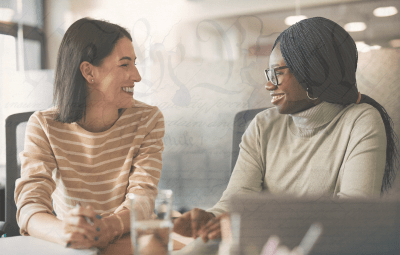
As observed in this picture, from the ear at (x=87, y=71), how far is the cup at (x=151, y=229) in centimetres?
19

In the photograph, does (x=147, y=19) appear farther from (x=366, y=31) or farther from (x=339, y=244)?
(x=339, y=244)

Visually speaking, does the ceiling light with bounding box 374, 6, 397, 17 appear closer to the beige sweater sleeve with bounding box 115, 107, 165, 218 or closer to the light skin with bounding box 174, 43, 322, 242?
the light skin with bounding box 174, 43, 322, 242

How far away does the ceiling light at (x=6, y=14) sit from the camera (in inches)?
19.3

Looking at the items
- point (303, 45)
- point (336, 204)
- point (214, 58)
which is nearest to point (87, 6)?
point (214, 58)

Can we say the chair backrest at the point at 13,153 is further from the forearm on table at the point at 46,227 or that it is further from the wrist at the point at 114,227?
the wrist at the point at 114,227

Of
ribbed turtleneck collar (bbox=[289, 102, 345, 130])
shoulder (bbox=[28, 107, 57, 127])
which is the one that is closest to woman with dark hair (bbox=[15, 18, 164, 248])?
shoulder (bbox=[28, 107, 57, 127])

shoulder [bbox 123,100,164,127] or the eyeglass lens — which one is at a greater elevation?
the eyeglass lens

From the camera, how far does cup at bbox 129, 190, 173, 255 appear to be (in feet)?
1.28

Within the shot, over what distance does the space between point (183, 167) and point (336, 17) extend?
314mm

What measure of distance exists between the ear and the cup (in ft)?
0.63

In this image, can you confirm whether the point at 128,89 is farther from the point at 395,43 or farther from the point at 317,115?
the point at 395,43

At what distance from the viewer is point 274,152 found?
0.47 metres

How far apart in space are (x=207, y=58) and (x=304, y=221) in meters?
0.28

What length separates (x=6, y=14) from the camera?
493 millimetres
